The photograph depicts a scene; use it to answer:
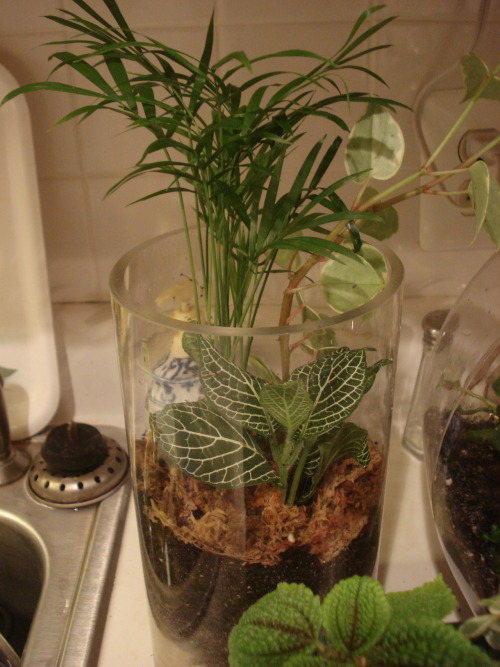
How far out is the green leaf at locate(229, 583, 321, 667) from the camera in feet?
0.77

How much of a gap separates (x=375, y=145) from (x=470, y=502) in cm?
25

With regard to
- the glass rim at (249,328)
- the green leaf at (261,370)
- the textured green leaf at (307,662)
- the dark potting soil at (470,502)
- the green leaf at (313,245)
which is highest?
the green leaf at (313,245)

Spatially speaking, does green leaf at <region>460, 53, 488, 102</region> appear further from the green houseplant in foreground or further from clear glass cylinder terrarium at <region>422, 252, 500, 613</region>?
clear glass cylinder terrarium at <region>422, 252, 500, 613</region>

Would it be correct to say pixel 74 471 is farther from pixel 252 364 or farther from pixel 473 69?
pixel 473 69

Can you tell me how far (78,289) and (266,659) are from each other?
568 millimetres

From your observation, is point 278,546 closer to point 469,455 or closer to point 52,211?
point 469,455

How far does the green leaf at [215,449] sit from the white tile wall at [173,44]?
0.37 metres

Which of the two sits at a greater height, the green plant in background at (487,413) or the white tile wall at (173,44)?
the white tile wall at (173,44)

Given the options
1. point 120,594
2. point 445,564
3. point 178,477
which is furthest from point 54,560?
point 445,564

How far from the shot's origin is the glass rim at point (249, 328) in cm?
32

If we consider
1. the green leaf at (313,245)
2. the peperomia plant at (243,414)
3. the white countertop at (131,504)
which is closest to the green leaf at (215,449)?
the peperomia plant at (243,414)

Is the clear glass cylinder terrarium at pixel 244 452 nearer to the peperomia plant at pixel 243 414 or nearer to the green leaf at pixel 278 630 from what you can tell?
the peperomia plant at pixel 243 414

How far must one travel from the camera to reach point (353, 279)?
39 centimetres

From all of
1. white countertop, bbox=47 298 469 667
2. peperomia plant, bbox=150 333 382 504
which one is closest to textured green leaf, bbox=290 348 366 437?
peperomia plant, bbox=150 333 382 504
